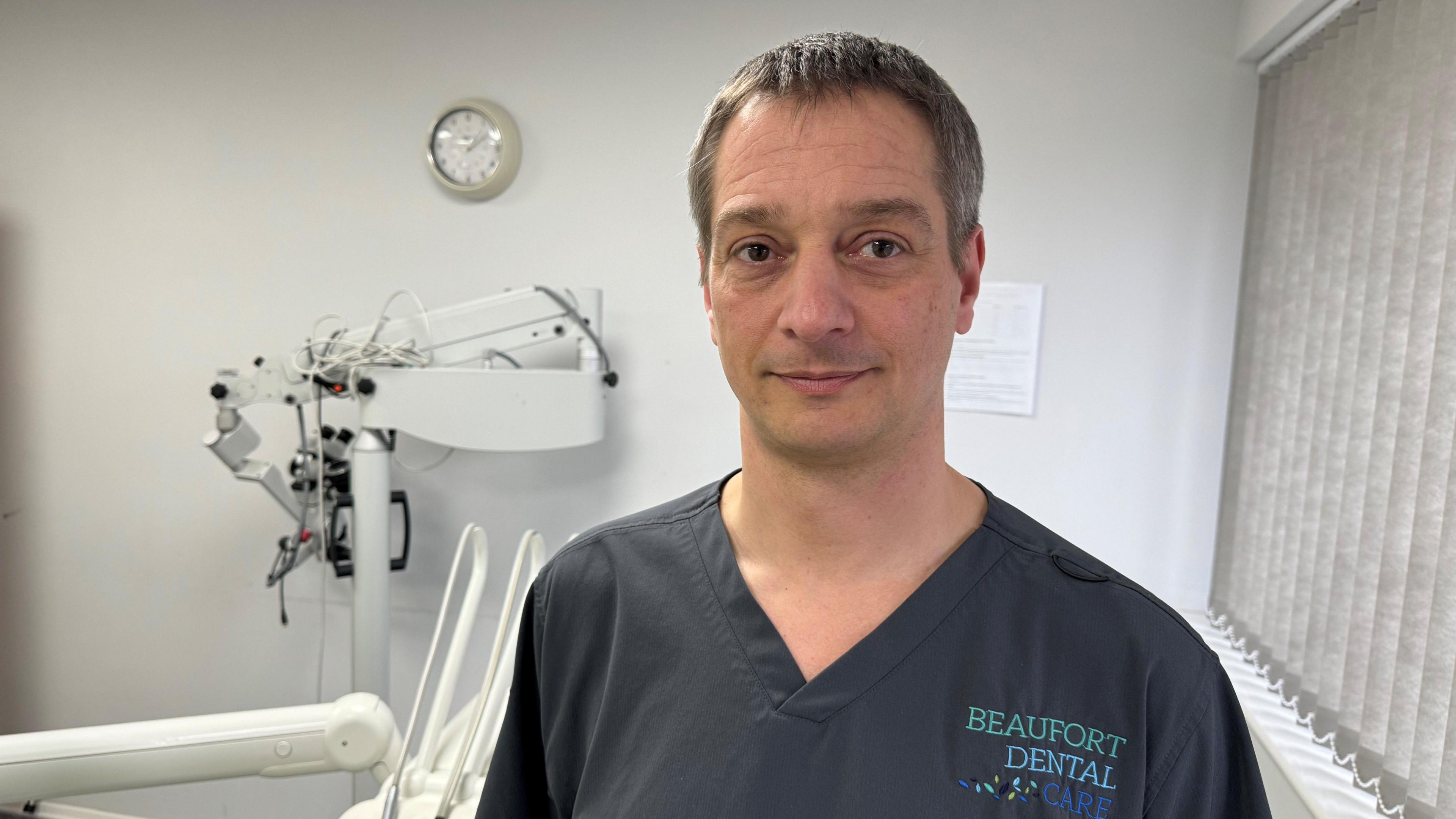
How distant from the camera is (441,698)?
1.43 meters

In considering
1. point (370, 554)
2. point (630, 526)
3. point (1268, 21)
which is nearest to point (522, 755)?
point (630, 526)

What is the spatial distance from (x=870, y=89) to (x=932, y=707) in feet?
1.85

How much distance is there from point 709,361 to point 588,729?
1.56 meters

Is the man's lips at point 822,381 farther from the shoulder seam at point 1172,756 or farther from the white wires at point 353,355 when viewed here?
the white wires at point 353,355

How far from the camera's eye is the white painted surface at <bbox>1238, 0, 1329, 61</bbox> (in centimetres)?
163

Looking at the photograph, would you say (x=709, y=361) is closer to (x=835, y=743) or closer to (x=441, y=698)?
(x=441, y=698)

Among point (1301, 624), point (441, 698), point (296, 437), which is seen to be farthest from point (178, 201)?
point (1301, 624)

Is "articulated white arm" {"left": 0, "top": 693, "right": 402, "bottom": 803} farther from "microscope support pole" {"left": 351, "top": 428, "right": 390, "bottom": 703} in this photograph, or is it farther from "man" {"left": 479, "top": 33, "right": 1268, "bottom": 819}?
"microscope support pole" {"left": 351, "top": 428, "right": 390, "bottom": 703}

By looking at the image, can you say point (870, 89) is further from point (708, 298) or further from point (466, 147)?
point (466, 147)

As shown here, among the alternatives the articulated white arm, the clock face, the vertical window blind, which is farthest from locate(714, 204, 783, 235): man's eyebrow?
the clock face

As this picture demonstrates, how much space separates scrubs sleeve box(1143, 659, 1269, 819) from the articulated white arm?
0.97 meters

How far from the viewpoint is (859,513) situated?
0.81m

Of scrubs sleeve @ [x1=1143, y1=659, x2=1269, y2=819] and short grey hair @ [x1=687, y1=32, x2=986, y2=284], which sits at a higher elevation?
short grey hair @ [x1=687, y1=32, x2=986, y2=284]

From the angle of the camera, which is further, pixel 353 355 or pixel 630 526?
pixel 353 355
